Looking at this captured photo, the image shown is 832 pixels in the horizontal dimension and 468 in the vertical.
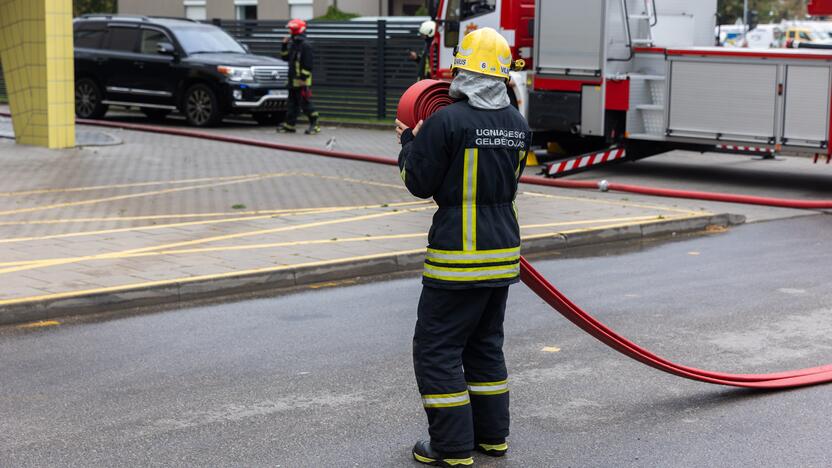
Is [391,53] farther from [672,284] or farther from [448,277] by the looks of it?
[448,277]

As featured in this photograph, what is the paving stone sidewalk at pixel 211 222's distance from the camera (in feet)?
28.1

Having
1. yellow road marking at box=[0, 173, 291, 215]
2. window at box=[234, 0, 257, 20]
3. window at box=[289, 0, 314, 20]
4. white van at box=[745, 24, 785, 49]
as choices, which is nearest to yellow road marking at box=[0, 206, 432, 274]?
yellow road marking at box=[0, 173, 291, 215]

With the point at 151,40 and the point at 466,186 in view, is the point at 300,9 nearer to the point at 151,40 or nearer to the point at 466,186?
the point at 151,40

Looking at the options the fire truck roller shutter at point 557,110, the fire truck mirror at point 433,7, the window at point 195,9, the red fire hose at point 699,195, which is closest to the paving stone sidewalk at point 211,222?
the red fire hose at point 699,195

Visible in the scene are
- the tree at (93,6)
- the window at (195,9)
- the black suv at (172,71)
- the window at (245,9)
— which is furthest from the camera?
the window at (195,9)

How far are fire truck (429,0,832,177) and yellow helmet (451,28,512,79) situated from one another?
1081cm

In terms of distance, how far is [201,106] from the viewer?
73.9 feet

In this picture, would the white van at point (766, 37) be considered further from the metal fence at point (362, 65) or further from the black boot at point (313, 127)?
the black boot at point (313, 127)

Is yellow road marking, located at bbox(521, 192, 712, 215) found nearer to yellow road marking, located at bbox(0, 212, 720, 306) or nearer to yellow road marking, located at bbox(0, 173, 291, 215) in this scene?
yellow road marking, located at bbox(0, 173, 291, 215)

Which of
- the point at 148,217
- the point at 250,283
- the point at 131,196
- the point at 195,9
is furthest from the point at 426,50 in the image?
the point at 195,9

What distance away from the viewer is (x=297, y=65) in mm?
20578

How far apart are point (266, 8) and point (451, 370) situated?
39963 millimetres

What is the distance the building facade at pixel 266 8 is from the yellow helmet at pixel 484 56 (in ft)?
→ 123

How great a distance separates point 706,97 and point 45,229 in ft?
29.3
